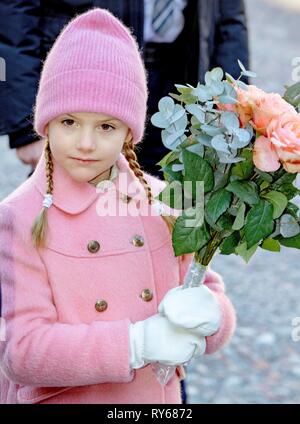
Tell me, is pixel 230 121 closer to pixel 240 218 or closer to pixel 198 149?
pixel 198 149

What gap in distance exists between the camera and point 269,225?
185cm

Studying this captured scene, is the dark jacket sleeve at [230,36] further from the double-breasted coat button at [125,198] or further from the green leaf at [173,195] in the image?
the green leaf at [173,195]

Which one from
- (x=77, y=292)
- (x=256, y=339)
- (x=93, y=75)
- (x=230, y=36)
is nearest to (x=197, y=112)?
(x=93, y=75)

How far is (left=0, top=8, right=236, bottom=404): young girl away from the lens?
77.0 inches

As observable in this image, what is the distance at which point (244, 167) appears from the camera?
73.3 inches

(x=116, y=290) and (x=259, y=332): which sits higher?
(x=116, y=290)

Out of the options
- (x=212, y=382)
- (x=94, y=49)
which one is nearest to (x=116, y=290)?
(x=94, y=49)

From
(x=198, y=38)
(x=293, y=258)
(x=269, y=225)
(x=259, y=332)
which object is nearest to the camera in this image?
(x=269, y=225)

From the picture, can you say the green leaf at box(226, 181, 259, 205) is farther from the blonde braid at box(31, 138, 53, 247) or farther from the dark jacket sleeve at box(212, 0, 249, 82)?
the dark jacket sleeve at box(212, 0, 249, 82)

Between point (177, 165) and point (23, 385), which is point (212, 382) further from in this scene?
point (177, 165)

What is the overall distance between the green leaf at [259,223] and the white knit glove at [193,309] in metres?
0.19

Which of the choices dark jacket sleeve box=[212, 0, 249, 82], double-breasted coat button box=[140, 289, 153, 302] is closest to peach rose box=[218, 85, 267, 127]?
double-breasted coat button box=[140, 289, 153, 302]
